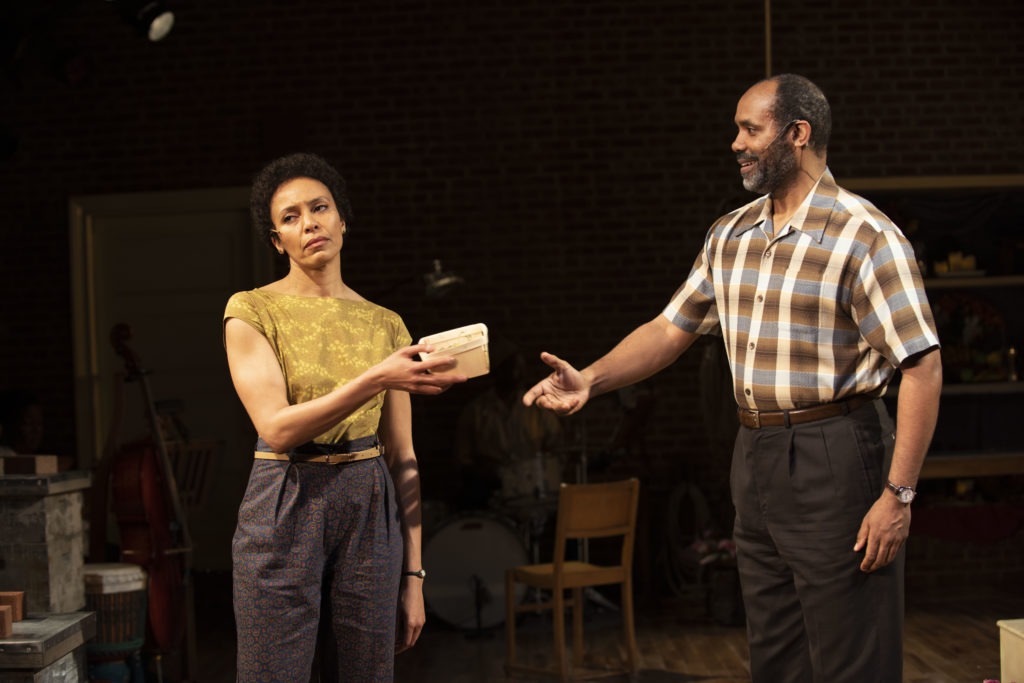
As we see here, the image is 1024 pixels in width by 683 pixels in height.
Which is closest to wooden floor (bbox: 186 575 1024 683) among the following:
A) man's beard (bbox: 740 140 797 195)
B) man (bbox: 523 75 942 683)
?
man (bbox: 523 75 942 683)

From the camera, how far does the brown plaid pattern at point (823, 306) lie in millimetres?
2287

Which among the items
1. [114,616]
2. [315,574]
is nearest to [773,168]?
[315,574]

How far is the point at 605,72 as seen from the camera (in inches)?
284

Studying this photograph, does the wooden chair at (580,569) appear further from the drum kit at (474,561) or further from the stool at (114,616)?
the stool at (114,616)

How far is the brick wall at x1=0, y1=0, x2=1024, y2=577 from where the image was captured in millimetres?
7207

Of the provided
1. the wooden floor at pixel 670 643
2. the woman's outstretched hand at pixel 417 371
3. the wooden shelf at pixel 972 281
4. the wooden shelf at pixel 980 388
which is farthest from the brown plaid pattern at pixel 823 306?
the wooden shelf at pixel 972 281

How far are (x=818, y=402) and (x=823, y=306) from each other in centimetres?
19

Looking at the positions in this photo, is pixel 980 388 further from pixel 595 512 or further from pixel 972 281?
pixel 595 512

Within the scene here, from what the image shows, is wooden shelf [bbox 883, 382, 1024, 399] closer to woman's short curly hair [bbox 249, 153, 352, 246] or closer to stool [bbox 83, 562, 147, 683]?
stool [bbox 83, 562, 147, 683]

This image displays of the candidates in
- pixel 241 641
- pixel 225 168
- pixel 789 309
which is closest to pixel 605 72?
pixel 225 168

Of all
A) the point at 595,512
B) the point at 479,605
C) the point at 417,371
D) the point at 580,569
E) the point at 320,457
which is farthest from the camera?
the point at 479,605

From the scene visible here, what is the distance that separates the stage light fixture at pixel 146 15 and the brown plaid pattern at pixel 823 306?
15.7 ft

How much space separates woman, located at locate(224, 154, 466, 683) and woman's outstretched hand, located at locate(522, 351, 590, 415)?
1.33 feet

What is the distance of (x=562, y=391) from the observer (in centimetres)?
261
